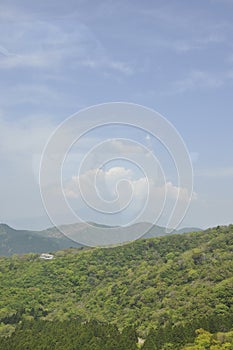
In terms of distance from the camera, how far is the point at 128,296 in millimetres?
67000

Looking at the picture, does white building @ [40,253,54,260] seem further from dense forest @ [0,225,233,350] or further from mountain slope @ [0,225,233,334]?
mountain slope @ [0,225,233,334]

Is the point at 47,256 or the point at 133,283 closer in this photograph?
the point at 133,283

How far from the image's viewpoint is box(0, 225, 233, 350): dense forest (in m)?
43.2

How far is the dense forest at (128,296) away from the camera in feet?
→ 142

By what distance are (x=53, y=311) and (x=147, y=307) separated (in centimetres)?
1657

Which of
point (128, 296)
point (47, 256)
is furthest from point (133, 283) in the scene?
point (47, 256)

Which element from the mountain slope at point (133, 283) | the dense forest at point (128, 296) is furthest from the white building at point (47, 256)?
the mountain slope at point (133, 283)

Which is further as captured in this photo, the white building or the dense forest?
the white building

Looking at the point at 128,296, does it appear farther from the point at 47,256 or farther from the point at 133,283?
the point at 47,256

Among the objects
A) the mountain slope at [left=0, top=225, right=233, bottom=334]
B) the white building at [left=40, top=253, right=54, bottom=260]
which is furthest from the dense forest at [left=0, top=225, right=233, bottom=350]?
the white building at [left=40, top=253, right=54, bottom=260]

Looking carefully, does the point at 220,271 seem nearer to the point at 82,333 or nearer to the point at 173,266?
the point at 173,266

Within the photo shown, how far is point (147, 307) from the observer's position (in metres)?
59.4

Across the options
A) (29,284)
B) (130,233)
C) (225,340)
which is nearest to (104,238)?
(130,233)

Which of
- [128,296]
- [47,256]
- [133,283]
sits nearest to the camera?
[128,296]
